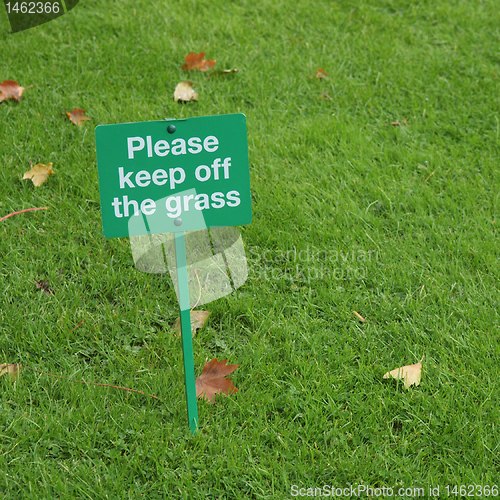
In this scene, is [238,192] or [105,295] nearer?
[238,192]

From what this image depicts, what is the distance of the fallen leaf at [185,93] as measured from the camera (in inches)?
157

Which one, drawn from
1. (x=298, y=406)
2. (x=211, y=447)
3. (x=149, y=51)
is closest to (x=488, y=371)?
(x=298, y=406)

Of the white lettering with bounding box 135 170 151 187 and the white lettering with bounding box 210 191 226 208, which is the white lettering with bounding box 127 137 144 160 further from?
the white lettering with bounding box 210 191 226 208

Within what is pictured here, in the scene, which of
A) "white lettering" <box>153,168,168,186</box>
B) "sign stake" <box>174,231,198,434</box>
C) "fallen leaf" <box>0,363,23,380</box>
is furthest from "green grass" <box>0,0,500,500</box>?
"white lettering" <box>153,168,168,186</box>

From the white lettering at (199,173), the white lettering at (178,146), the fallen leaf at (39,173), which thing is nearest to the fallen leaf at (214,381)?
the white lettering at (199,173)

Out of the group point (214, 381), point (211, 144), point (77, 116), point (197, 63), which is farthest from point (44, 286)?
point (197, 63)

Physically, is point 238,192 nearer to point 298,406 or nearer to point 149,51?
point 298,406

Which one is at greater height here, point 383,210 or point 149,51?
point 149,51

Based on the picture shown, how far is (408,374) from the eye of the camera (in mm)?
2373

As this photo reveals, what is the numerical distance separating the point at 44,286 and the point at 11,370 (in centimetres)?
49

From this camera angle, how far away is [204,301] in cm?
276

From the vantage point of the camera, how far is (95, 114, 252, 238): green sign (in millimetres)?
1982

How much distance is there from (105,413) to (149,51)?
3.02 m

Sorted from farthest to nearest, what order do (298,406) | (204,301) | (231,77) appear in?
(231,77) → (204,301) → (298,406)
